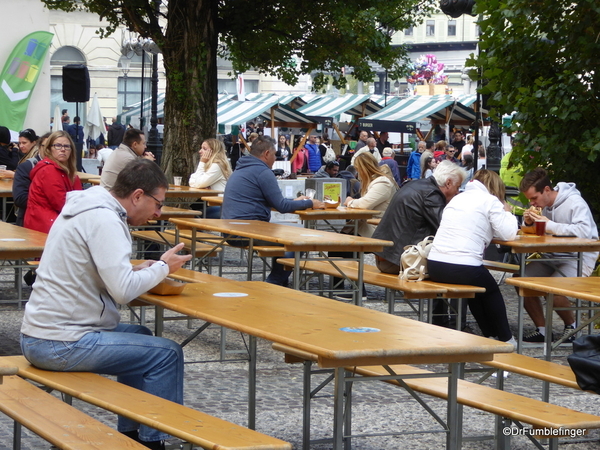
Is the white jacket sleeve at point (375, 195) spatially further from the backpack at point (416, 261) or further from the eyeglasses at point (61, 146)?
the eyeglasses at point (61, 146)

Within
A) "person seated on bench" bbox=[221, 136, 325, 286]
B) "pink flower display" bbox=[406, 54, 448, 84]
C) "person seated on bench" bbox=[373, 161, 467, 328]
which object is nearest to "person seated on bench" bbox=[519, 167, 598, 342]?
"person seated on bench" bbox=[373, 161, 467, 328]

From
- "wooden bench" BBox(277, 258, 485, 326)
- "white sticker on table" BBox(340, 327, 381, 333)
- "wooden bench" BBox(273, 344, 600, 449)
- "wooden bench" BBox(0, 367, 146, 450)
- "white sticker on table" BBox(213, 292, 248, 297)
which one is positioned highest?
"white sticker on table" BBox(340, 327, 381, 333)

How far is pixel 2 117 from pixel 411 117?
1495cm

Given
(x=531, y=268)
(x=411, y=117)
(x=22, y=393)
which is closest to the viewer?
(x=22, y=393)

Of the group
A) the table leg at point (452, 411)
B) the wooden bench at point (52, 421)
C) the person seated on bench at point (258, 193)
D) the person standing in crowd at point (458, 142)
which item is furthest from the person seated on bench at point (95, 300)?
the person standing in crowd at point (458, 142)

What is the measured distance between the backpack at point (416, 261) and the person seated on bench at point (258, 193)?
211 cm

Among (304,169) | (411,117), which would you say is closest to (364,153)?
(304,169)

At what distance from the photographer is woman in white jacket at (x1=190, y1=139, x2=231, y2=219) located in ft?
41.7

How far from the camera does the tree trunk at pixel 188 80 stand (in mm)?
14984

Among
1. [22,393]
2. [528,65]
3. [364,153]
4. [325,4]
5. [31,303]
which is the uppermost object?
[325,4]

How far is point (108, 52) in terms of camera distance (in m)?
54.6

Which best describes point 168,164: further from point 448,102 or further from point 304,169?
point 448,102

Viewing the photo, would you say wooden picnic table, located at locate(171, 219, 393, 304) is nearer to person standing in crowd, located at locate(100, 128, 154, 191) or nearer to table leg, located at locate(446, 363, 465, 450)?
person standing in crowd, located at locate(100, 128, 154, 191)

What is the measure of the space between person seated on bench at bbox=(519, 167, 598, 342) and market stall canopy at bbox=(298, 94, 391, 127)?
92.6 ft
